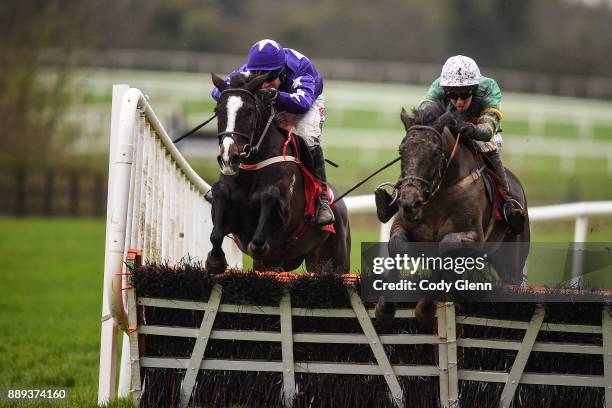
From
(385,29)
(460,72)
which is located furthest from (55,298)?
(385,29)

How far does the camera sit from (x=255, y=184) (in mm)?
6504

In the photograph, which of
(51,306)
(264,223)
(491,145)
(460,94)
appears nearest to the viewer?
(264,223)

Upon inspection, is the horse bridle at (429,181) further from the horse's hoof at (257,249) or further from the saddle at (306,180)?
the saddle at (306,180)

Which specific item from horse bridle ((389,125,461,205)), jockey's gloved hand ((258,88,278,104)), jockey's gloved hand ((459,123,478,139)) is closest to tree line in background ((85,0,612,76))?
jockey's gloved hand ((258,88,278,104))

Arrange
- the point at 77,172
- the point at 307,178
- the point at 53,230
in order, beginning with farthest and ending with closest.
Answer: the point at 77,172 → the point at 53,230 → the point at 307,178

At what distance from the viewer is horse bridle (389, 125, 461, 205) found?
5611mm

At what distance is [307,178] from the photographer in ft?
22.9

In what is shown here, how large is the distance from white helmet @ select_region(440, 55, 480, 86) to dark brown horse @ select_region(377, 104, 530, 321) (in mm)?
294

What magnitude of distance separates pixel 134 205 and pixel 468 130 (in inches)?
80.3

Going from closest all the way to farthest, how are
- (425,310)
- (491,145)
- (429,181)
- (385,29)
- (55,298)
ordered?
(425,310) → (429,181) → (491,145) → (55,298) → (385,29)

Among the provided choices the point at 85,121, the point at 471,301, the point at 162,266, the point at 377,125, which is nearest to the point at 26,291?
the point at 162,266

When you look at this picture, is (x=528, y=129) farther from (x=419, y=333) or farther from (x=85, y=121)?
(x=419, y=333)

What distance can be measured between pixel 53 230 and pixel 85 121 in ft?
17.7

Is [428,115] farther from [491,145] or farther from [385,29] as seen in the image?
[385,29]
